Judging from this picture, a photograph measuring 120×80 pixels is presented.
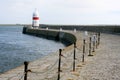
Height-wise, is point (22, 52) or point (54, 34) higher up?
point (54, 34)

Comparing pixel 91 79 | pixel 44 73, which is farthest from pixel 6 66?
pixel 91 79

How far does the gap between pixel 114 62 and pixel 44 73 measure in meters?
4.44

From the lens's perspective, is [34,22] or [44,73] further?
[34,22]

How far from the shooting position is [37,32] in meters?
64.1

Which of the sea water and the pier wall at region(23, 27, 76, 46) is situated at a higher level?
the pier wall at region(23, 27, 76, 46)

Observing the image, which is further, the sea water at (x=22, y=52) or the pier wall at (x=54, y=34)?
the pier wall at (x=54, y=34)

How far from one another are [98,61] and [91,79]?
4318 millimetres

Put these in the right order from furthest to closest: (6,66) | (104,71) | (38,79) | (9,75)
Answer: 1. (6,66)
2. (104,71)
3. (9,75)
4. (38,79)

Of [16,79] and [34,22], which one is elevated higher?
[34,22]

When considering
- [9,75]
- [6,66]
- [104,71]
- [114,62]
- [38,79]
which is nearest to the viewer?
[38,79]

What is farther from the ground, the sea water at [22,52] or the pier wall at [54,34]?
the pier wall at [54,34]

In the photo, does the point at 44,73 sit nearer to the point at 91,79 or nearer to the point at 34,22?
the point at 91,79

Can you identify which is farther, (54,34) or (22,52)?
(54,34)

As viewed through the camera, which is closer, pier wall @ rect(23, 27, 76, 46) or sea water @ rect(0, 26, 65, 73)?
sea water @ rect(0, 26, 65, 73)
